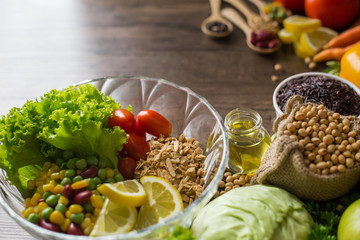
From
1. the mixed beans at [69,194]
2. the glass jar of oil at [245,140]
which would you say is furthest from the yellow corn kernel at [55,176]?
the glass jar of oil at [245,140]

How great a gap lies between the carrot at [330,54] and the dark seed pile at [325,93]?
14.6 inches

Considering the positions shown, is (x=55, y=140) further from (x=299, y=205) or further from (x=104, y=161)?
(x=299, y=205)

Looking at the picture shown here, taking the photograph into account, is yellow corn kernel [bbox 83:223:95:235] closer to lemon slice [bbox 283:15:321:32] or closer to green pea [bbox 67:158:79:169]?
green pea [bbox 67:158:79:169]

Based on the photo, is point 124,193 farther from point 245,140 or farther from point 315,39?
point 315,39

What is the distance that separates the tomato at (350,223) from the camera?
1.17m

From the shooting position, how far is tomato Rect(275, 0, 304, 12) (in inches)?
91.6

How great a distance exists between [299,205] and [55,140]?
31.9 inches

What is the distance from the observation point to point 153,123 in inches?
61.1

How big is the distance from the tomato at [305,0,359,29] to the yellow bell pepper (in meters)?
0.46

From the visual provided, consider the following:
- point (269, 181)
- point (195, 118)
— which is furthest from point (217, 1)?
point (269, 181)

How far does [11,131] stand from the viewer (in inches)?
52.0

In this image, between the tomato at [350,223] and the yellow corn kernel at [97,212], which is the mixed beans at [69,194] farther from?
the tomato at [350,223]

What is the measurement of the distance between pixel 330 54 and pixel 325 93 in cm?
48

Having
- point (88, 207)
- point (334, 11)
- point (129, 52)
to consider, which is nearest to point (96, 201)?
point (88, 207)
